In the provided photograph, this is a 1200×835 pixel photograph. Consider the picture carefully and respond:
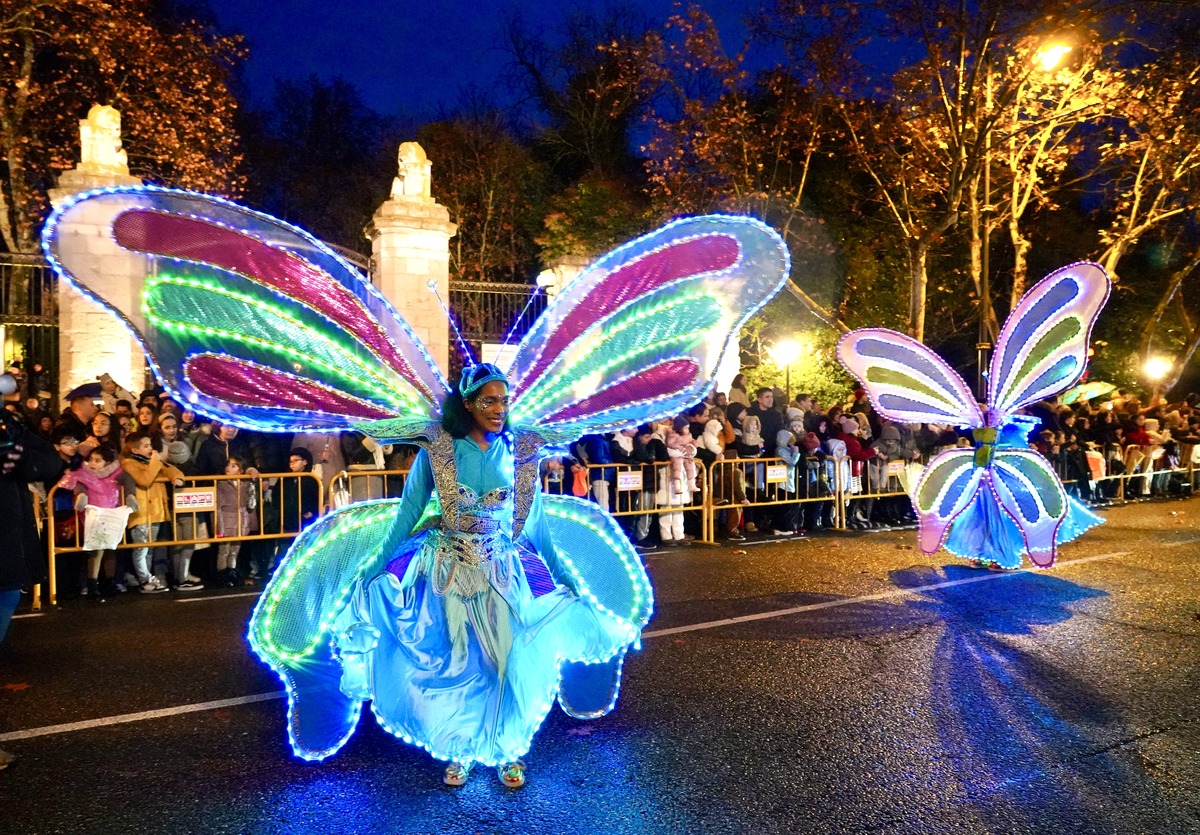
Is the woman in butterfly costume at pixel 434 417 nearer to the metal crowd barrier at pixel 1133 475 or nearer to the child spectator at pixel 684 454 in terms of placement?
the child spectator at pixel 684 454

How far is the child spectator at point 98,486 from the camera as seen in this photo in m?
8.14

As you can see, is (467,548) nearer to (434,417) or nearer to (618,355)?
(434,417)

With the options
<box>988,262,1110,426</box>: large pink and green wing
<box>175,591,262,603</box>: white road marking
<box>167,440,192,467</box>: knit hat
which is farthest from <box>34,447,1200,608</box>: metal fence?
<box>988,262,1110,426</box>: large pink and green wing

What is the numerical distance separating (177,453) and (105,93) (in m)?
13.6

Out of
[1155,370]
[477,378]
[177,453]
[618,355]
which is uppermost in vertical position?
[1155,370]

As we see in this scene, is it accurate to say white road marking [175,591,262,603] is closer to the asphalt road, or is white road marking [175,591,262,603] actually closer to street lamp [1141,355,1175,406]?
the asphalt road

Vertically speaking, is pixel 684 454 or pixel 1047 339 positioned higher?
pixel 1047 339

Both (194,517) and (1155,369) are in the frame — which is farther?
(1155,369)

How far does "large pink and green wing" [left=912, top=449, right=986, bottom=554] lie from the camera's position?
9062 mm

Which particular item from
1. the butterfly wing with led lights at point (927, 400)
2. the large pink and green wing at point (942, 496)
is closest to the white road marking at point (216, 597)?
the butterfly wing with led lights at point (927, 400)

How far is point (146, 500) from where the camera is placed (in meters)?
8.46

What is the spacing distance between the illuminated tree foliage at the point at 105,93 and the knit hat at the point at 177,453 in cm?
1105

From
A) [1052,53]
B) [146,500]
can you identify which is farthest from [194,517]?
[1052,53]

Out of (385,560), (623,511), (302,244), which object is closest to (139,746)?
(385,560)
